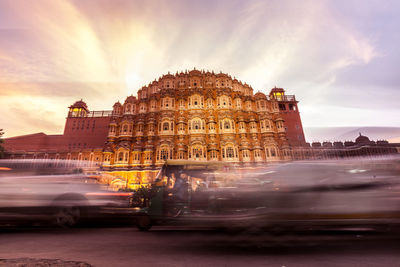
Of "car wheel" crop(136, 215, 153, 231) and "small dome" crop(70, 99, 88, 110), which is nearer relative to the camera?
"car wheel" crop(136, 215, 153, 231)

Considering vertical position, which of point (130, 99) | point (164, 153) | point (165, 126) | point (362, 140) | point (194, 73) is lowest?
point (164, 153)

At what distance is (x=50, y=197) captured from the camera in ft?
20.0

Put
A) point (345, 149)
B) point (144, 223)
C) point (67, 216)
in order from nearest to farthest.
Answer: point (144, 223), point (67, 216), point (345, 149)

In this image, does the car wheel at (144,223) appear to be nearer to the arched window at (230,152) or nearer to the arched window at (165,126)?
the arched window at (230,152)

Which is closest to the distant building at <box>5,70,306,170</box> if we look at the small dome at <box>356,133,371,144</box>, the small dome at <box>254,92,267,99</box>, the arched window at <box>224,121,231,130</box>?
the small dome at <box>254,92,267,99</box>

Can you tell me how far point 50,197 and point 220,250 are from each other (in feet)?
20.7

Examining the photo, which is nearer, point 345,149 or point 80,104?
point 345,149

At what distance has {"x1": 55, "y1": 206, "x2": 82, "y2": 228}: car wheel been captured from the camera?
5961 millimetres

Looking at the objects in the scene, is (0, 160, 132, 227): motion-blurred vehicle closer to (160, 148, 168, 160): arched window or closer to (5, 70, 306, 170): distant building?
(5, 70, 306, 170): distant building

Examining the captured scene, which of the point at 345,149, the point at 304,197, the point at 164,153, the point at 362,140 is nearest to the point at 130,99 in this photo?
the point at 164,153

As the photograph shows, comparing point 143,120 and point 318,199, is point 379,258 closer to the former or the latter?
point 318,199

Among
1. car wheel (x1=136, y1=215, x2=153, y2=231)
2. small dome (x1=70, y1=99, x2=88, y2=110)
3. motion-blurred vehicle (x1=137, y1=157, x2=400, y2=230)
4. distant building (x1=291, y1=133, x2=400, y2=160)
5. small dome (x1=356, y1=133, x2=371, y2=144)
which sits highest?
small dome (x1=70, y1=99, x2=88, y2=110)

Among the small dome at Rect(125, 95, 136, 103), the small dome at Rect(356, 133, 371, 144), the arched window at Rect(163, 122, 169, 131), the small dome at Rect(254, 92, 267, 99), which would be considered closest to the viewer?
the small dome at Rect(356, 133, 371, 144)

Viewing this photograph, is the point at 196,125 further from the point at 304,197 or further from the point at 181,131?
the point at 304,197
